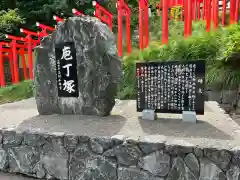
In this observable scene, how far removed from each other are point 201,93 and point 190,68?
1.22ft

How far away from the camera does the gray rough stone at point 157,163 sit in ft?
9.64

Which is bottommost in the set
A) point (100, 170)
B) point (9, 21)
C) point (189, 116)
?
point (100, 170)

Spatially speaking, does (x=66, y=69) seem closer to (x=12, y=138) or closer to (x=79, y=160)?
(x=12, y=138)

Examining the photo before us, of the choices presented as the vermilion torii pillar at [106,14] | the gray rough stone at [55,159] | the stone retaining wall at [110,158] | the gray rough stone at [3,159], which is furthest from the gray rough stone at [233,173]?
the vermilion torii pillar at [106,14]

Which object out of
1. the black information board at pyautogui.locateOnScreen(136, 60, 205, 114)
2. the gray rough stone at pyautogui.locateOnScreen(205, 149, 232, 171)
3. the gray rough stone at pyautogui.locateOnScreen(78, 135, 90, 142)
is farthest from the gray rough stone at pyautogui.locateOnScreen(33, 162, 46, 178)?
the gray rough stone at pyautogui.locateOnScreen(205, 149, 232, 171)

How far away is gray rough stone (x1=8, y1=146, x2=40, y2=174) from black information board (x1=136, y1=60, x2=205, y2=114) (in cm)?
168

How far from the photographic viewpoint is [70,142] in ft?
11.0

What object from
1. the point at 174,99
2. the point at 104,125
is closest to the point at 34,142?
the point at 104,125

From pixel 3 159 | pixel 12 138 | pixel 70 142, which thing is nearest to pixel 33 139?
pixel 12 138

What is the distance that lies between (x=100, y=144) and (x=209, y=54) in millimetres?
3594

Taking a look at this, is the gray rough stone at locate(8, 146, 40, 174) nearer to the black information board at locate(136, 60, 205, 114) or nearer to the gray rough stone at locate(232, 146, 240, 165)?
the black information board at locate(136, 60, 205, 114)

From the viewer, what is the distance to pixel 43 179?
3.61m

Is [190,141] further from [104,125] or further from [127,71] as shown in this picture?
[127,71]

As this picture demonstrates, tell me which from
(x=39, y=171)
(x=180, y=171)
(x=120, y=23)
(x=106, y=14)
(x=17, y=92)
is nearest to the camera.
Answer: (x=180, y=171)
